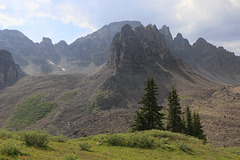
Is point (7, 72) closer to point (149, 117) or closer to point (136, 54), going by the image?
point (136, 54)

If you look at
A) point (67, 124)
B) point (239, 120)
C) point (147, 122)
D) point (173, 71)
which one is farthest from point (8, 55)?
point (239, 120)

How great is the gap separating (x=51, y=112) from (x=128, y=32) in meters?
113

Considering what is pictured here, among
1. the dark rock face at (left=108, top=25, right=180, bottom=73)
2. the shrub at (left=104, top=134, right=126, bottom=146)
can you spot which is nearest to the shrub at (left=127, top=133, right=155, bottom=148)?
the shrub at (left=104, top=134, right=126, bottom=146)

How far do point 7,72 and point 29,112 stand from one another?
93.6m

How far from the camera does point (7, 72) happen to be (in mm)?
141000

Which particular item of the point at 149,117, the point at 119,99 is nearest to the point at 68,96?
the point at 119,99

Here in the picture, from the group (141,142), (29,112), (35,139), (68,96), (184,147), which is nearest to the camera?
(35,139)

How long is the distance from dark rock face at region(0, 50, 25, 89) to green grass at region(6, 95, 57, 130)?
202 ft

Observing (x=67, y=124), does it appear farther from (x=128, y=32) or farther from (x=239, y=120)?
(x=128, y=32)

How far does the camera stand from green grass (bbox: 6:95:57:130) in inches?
2478

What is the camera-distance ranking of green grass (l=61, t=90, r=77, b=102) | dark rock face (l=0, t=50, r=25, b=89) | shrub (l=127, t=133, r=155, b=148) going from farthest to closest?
dark rock face (l=0, t=50, r=25, b=89) → green grass (l=61, t=90, r=77, b=102) → shrub (l=127, t=133, r=155, b=148)

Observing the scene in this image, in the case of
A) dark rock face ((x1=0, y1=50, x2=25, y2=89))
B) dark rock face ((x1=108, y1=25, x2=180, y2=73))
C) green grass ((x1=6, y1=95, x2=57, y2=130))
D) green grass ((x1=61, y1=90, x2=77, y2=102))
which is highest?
dark rock face ((x1=108, y1=25, x2=180, y2=73))

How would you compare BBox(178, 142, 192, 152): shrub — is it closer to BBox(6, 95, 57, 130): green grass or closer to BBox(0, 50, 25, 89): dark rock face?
BBox(6, 95, 57, 130): green grass

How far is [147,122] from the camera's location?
25156 millimetres
